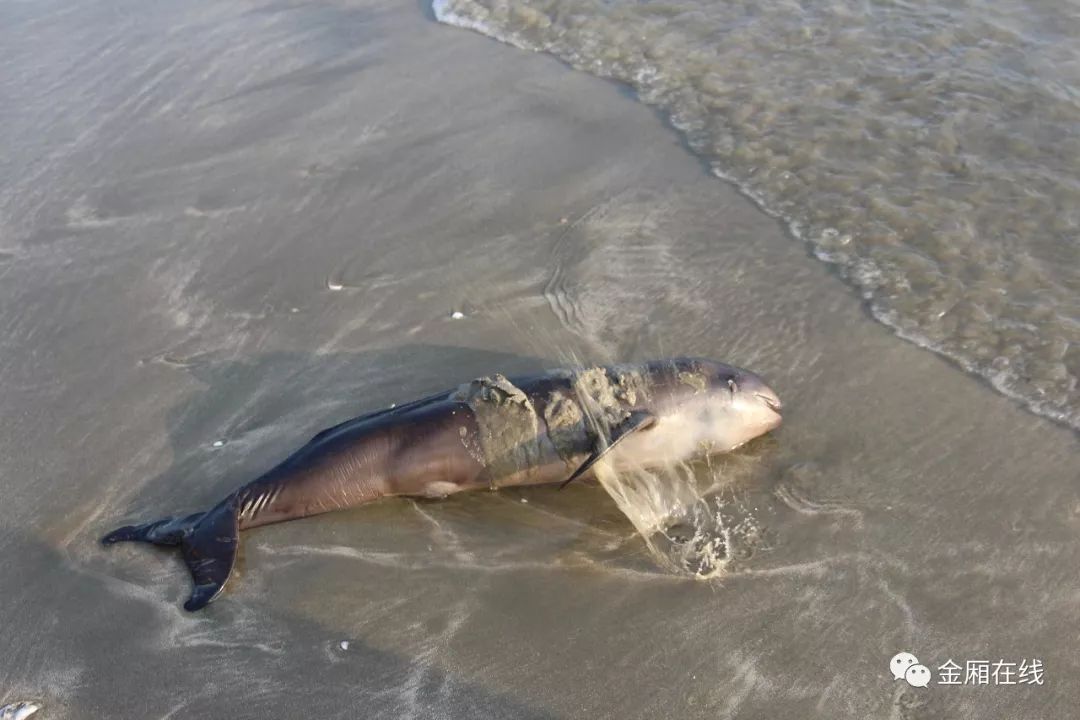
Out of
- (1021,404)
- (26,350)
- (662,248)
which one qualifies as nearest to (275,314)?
(26,350)

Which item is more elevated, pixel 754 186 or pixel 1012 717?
pixel 754 186

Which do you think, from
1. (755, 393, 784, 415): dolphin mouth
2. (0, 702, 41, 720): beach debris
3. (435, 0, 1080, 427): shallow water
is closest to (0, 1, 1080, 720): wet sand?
(0, 702, 41, 720): beach debris

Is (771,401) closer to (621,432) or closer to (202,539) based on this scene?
(621,432)

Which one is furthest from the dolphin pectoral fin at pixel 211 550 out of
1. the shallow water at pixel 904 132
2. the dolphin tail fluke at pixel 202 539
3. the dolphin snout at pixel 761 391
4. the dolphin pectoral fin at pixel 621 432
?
the shallow water at pixel 904 132

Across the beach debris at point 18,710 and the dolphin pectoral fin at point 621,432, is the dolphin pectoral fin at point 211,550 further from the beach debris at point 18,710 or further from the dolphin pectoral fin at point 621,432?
the dolphin pectoral fin at point 621,432

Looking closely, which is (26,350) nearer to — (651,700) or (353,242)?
(353,242)

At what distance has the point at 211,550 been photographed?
15.7 feet

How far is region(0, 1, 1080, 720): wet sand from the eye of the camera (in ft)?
13.9

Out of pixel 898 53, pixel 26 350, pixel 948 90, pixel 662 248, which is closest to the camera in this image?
pixel 26 350

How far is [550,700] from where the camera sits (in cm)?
409

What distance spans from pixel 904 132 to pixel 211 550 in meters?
6.22

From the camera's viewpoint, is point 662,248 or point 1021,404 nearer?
point 1021,404

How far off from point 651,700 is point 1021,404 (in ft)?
9.53

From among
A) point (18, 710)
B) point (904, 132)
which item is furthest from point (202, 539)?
point (904, 132)
